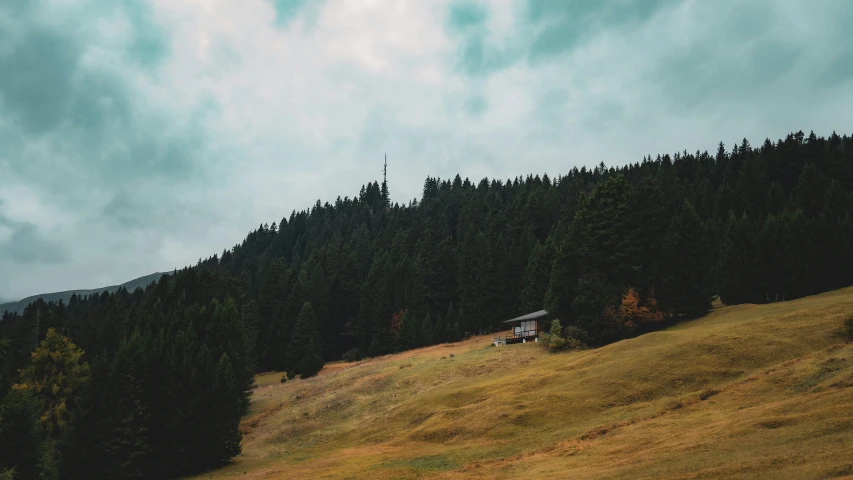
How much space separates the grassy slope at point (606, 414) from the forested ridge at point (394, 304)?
6716 mm

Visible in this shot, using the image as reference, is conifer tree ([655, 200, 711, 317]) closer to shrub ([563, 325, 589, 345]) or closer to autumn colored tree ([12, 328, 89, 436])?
shrub ([563, 325, 589, 345])

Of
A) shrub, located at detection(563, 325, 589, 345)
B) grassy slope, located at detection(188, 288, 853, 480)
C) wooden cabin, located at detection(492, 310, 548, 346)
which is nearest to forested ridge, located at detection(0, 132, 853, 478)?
shrub, located at detection(563, 325, 589, 345)

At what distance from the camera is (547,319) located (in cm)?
7412

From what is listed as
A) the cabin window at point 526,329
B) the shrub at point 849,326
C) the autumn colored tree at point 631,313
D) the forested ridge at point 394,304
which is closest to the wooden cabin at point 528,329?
the cabin window at point 526,329

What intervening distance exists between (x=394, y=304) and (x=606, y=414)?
3205 inches

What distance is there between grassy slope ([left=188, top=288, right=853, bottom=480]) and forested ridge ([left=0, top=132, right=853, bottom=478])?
672 cm

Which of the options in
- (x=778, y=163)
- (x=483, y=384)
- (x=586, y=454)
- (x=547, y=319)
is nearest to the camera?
(x=586, y=454)

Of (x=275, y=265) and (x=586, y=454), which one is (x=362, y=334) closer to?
(x=275, y=265)

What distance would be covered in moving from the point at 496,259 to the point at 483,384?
68.5 metres

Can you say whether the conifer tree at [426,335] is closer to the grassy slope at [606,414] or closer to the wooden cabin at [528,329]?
the wooden cabin at [528,329]

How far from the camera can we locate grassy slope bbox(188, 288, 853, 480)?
75.8ft

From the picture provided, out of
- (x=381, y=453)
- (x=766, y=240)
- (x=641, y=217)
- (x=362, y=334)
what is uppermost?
(x=641, y=217)

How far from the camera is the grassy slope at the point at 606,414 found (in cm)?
2309

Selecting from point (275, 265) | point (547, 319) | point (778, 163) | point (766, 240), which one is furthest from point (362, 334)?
point (778, 163)
